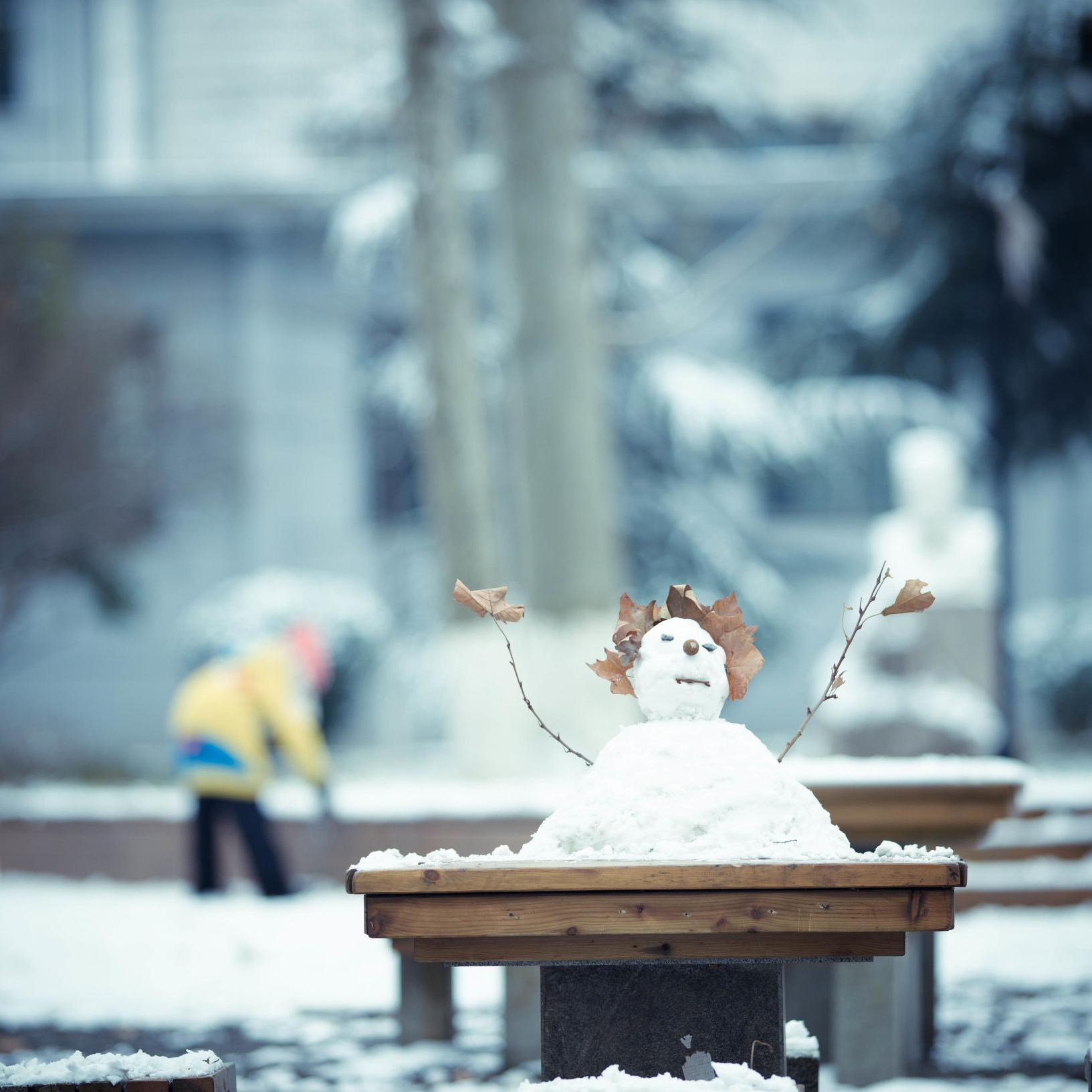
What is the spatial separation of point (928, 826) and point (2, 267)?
1106 cm

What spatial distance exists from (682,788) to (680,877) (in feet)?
0.89

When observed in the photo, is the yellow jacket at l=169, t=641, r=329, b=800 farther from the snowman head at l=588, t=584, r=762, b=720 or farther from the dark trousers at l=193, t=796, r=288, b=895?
the snowman head at l=588, t=584, r=762, b=720

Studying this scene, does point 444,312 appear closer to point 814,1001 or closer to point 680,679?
point 814,1001

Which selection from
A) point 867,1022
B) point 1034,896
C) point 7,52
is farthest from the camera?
point 7,52

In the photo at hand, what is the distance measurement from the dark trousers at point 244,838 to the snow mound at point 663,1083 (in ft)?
16.5

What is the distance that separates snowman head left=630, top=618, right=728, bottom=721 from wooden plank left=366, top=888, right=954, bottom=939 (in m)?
0.51

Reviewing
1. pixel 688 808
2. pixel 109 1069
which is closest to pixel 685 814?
pixel 688 808

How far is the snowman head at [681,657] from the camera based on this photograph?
3.11 m

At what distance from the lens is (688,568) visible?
14.3m

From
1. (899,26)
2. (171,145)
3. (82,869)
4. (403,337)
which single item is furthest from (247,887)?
(899,26)

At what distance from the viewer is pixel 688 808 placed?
2883 millimetres

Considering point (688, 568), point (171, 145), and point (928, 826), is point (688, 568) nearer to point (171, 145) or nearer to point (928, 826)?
point (171, 145)

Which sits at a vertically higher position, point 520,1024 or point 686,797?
point 686,797

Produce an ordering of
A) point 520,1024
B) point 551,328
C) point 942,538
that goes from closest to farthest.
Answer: point 520,1024
point 942,538
point 551,328
